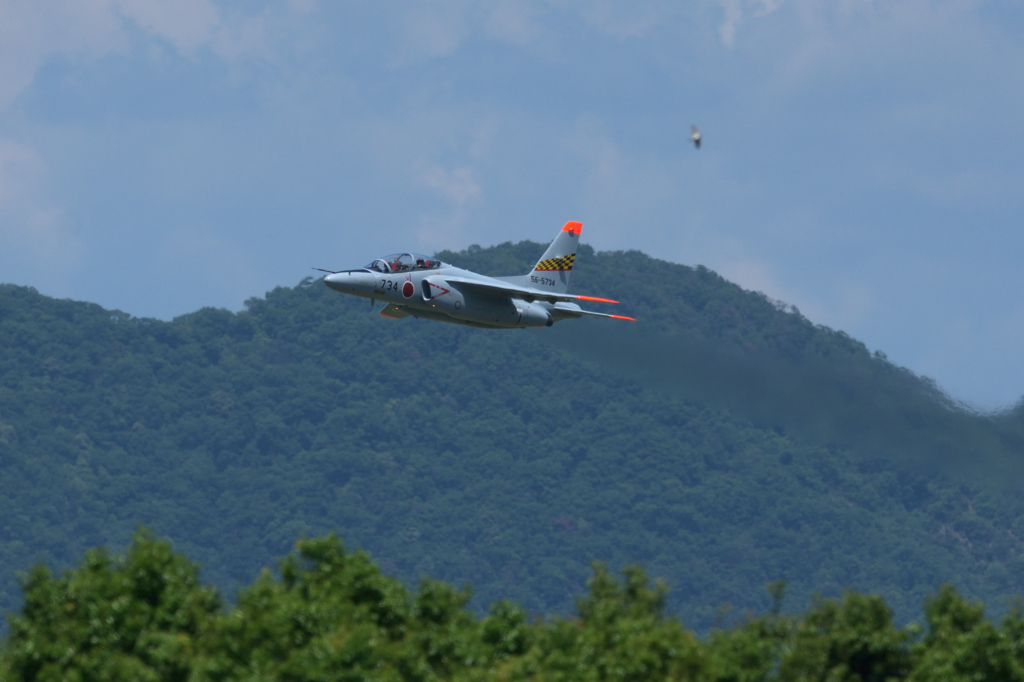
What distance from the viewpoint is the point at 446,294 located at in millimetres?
63781

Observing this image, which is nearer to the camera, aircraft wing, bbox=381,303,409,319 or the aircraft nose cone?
the aircraft nose cone

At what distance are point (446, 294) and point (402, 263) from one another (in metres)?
2.09

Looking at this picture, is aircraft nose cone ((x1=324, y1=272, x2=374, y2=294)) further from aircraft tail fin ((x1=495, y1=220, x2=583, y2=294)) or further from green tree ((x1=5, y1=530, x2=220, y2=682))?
green tree ((x1=5, y1=530, x2=220, y2=682))

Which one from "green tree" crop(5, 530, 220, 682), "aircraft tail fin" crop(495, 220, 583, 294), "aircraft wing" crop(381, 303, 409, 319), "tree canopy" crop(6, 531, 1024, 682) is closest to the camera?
"tree canopy" crop(6, 531, 1024, 682)

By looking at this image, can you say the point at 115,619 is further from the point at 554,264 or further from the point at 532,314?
the point at 554,264

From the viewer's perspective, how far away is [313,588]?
45.2 metres

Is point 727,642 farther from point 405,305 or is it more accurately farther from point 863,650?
point 405,305

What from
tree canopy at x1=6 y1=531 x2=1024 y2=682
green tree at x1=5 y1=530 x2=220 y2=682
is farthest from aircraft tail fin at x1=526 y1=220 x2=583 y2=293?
green tree at x1=5 y1=530 x2=220 y2=682

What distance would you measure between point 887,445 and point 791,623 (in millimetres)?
103445

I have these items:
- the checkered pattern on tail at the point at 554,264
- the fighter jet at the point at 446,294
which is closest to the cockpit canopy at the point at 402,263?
the fighter jet at the point at 446,294

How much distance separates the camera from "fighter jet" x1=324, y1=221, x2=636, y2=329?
62500 mm

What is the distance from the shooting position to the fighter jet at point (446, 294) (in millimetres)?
62500

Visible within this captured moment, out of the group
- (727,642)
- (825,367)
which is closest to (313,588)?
(727,642)

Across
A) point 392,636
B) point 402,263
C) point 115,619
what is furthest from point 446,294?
point 115,619
